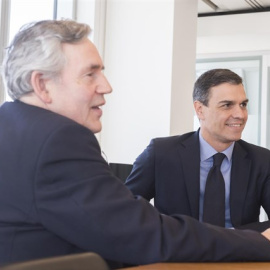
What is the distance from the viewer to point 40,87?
1.49m

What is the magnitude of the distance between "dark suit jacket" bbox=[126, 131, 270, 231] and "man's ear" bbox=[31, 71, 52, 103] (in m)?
1.40

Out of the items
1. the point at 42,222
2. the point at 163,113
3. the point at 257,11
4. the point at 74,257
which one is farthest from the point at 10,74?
the point at 257,11

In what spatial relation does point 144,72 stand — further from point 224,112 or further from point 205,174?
point 205,174

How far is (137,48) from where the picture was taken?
4883 millimetres

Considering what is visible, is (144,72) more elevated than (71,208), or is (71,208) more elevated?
(144,72)

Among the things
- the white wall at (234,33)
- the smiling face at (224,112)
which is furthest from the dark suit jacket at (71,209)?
the white wall at (234,33)

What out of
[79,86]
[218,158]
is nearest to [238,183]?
[218,158]

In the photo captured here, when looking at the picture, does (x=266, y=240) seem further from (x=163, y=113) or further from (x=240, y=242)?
(x=163, y=113)

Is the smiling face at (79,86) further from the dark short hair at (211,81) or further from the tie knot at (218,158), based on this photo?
the dark short hair at (211,81)

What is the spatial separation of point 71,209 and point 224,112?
202cm

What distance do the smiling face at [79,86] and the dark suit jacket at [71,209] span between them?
127 millimetres

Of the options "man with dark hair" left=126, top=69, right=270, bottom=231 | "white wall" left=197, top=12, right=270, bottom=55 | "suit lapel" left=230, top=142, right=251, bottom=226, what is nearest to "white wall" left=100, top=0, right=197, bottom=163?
"man with dark hair" left=126, top=69, right=270, bottom=231

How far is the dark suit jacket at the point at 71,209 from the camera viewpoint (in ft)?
4.20

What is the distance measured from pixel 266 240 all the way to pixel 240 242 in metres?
0.09
